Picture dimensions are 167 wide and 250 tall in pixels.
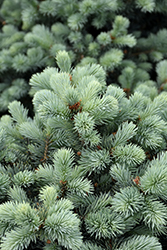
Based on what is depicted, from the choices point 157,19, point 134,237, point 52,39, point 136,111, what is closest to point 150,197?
point 134,237

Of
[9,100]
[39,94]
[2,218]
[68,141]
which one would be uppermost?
[39,94]

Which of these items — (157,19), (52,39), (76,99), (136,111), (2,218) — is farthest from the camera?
(157,19)

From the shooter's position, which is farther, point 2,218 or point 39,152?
point 39,152

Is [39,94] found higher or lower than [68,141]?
higher

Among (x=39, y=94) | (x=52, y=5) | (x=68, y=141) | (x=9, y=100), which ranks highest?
(x=52, y=5)

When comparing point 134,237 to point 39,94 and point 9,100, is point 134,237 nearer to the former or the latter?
point 39,94

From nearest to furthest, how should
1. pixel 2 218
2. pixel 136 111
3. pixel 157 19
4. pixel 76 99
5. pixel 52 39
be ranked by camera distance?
pixel 2 218 < pixel 76 99 < pixel 136 111 < pixel 52 39 < pixel 157 19

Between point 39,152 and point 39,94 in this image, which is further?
point 39,152

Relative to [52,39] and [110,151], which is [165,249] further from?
[52,39]

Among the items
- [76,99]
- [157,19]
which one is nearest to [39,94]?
[76,99]
